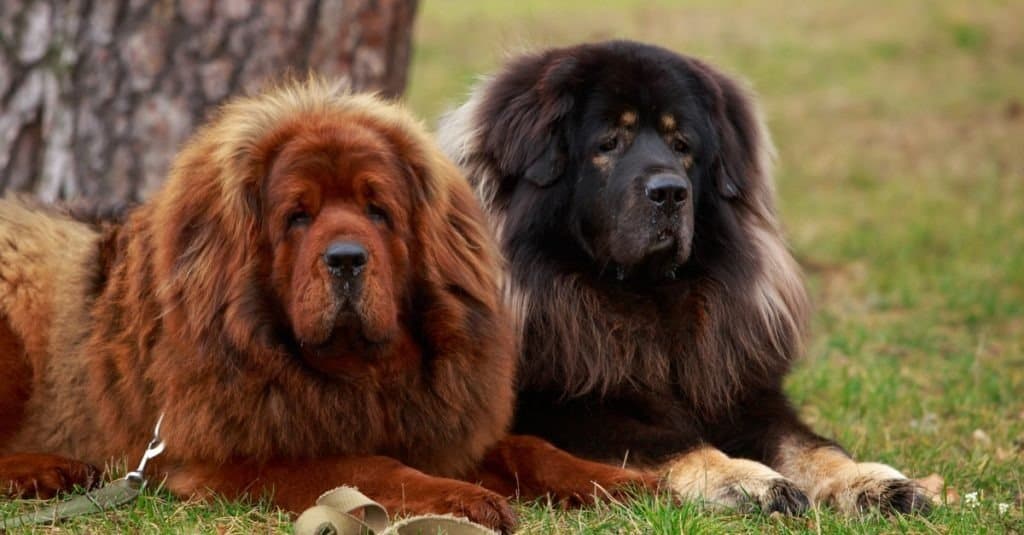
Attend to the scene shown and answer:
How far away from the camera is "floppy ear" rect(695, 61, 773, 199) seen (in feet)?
18.5

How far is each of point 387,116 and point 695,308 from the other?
1.70m

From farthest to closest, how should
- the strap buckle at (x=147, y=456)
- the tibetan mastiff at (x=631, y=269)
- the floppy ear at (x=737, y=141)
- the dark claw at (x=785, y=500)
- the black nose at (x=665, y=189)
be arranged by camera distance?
the floppy ear at (x=737, y=141), the tibetan mastiff at (x=631, y=269), the black nose at (x=665, y=189), the dark claw at (x=785, y=500), the strap buckle at (x=147, y=456)

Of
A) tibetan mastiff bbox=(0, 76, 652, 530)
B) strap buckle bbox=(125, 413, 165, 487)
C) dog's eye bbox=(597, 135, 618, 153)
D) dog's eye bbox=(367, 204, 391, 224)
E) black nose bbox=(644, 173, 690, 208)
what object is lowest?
strap buckle bbox=(125, 413, 165, 487)

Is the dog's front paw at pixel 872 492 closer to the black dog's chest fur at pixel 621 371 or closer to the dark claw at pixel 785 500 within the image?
the dark claw at pixel 785 500

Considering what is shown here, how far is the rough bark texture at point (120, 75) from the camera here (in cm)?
667

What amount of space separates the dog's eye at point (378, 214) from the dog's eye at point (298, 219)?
0.67 feet

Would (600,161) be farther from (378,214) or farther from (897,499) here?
(897,499)

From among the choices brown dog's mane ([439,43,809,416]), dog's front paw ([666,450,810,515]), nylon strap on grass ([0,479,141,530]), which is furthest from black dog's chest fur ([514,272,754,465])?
nylon strap on grass ([0,479,141,530])

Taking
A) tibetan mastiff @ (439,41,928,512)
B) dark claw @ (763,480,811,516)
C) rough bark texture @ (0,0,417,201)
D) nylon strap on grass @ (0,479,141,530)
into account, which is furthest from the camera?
rough bark texture @ (0,0,417,201)

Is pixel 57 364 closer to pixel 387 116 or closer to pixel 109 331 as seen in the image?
pixel 109 331

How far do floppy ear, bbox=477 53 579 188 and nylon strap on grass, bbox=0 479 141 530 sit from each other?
6.93ft

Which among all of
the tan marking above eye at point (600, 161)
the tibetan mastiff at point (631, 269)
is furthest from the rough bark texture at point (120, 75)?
the tan marking above eye at point (600, 161)

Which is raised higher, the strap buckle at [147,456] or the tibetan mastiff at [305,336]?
the tibetan mastiff at [305,336]

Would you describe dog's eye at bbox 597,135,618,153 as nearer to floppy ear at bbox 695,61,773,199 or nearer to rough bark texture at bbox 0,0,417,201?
floppy ear at bbox 695,61,773,199
